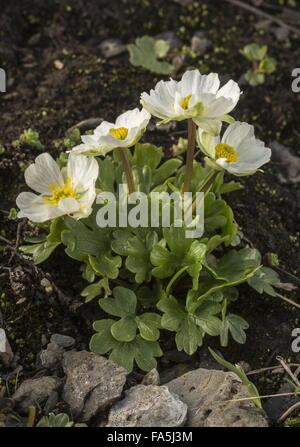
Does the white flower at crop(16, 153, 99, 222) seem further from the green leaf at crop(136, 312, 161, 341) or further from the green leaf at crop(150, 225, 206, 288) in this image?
the green leaf at crop(136, 312, 161, 341)

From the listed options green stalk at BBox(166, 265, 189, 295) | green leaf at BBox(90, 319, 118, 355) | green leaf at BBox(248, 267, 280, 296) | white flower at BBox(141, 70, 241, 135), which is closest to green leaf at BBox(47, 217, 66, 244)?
green leaf at BBox(90, 319, 118, 355)

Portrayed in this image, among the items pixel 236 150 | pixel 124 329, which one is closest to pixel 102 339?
pixel 124 329

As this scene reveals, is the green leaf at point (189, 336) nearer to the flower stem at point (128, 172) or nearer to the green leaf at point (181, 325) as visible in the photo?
the green leaf at point (181, 325)

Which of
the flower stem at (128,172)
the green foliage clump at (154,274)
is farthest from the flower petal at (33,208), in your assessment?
the flower stem at (128,172)

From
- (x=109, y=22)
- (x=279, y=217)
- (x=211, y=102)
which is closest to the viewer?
(x=211, y=102)

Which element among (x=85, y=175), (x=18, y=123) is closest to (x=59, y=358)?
(x=85, y=175)

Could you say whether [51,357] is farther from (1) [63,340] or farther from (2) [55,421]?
(2) [55,421]

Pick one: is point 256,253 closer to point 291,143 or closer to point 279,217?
point 279,217
